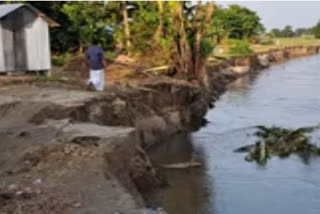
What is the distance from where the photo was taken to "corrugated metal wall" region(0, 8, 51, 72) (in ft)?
74.1

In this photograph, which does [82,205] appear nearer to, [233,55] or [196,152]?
[196,152]

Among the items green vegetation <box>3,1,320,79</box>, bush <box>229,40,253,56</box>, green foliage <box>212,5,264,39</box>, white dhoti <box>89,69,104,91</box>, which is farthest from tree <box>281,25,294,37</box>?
white dhoti <box>89,69,104,91</box>

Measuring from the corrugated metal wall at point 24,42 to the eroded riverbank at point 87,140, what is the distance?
388 cm

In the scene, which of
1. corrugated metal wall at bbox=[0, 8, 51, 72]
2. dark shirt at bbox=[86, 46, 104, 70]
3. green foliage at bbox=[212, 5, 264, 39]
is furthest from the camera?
green foliage at bbox=[212, 5, 264, 39]

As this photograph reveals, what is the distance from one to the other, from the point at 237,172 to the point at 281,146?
10.5 feet

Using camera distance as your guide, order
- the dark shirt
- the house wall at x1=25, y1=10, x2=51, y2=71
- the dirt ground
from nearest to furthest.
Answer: the dirt ground, the dark shirt, the house wall at x1=25, y1=10, x2=51, y2=71

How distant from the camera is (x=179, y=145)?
67.5 feet

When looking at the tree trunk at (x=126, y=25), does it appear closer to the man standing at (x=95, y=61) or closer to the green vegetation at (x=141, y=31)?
the green vegetation at (x=141, y=31)

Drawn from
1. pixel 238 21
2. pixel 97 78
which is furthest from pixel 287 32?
pixel 97 78

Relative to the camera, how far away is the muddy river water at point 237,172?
1345 centimetres

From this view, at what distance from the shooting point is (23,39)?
23.2 meters

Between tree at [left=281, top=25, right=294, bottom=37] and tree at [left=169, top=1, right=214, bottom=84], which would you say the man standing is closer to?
tree at [left=169, top=1, right=214, bottom=84]

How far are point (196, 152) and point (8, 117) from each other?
6.55m

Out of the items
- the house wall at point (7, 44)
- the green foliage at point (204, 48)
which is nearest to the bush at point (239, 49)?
the green foliage at point (204, 48)
